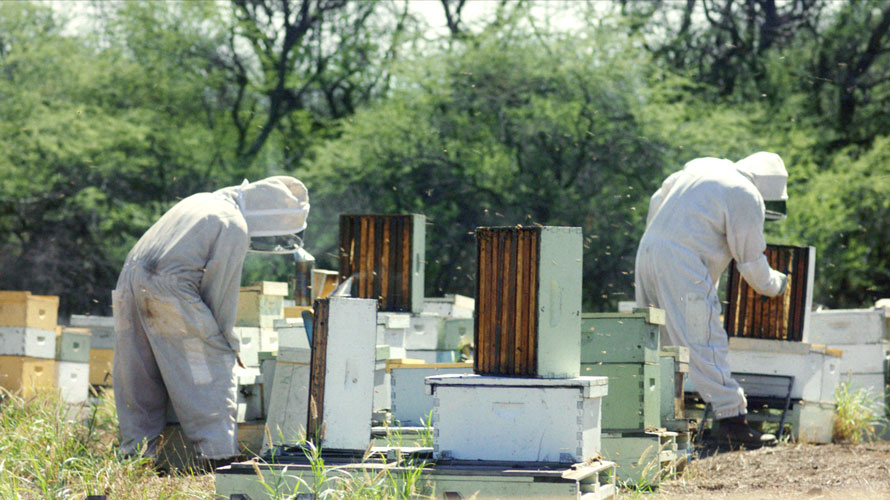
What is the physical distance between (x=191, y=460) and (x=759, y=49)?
49.0 feet

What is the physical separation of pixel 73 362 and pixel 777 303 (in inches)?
215

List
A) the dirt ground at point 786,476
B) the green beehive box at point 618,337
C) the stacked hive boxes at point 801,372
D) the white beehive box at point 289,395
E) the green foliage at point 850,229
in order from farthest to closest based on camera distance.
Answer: the green foliage at point 850,229 → the stacked hive boxes at point 801,372 → the white beehive box at point 289,395 → the green beehive box at point 618,337 → the dirt ground at point 786,476

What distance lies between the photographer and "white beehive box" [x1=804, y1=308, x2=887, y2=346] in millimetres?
7312

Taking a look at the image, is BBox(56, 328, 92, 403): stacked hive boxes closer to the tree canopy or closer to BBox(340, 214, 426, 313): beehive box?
BBox(340, 214, 426, 313): beehive box

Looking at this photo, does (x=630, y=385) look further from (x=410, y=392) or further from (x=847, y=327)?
(x=847, y=327)

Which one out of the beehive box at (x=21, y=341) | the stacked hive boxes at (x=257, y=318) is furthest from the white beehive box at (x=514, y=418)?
the beehive box at (x=21, y=341)

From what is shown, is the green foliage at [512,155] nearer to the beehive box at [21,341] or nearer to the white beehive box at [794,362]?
the white beehive box at [794,362]

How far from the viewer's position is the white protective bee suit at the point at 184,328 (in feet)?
16.5

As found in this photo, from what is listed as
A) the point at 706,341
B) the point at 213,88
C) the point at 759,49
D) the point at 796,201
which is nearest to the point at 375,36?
the point at 213,88

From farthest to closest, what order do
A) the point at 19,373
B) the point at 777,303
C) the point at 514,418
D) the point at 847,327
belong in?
the point at 19,373 → the point at 847,327 → the point at 777,303 → the point at 514,418

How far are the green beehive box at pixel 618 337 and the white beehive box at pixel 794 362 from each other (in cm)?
209

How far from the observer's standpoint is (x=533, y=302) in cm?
391

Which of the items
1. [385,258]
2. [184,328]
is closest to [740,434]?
[385,258]

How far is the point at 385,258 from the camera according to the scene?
6.48 metres
